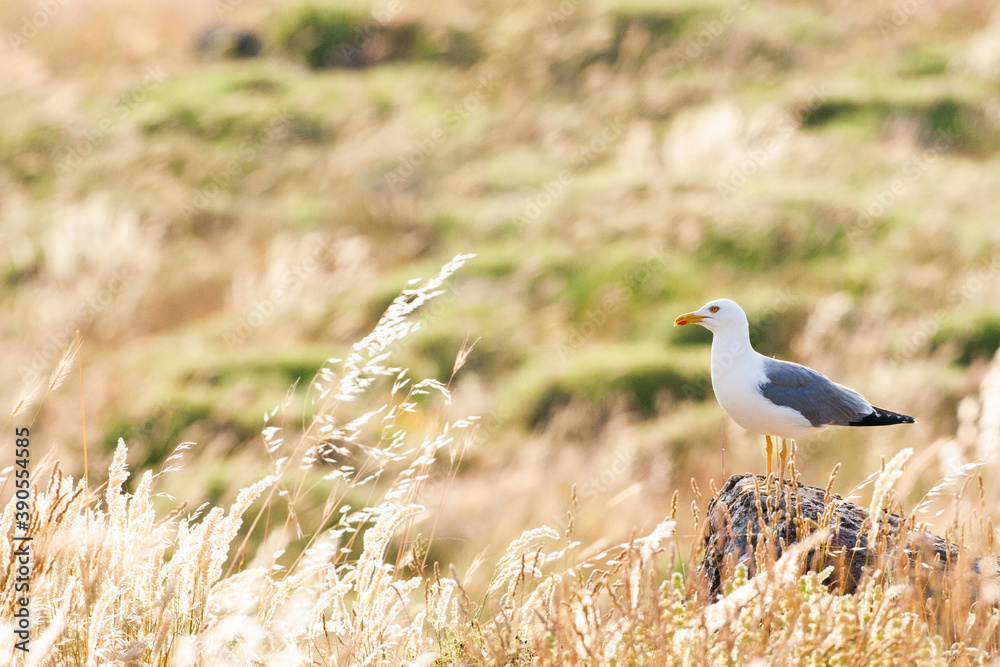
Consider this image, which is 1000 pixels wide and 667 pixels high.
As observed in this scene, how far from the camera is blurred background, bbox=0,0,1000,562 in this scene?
7.39 m

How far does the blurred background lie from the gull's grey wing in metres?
0.53

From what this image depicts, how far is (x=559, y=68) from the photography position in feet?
49.2

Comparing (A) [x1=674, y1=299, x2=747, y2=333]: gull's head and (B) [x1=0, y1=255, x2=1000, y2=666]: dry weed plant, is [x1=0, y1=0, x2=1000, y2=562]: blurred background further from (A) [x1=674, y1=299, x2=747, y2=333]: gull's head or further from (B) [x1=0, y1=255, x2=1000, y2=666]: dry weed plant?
(B) [x1=0, y1=255, x2=1000, y2=666]: dry weed plant

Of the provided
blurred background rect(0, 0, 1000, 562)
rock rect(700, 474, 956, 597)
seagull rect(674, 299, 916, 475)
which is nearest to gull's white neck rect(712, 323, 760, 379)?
seagull rect(674, 299, 916, 475)

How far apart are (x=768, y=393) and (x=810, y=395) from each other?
21cm

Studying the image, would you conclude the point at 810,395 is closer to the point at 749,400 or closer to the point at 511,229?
the point at 749,400

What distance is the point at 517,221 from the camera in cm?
1103

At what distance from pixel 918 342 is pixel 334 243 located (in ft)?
19.1

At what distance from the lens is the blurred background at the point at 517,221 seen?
7.39m

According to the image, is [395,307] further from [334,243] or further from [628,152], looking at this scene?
[628,152]

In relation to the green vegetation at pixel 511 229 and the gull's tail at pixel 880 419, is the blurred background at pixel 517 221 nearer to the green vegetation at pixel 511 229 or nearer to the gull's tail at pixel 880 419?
the green vegetation at pixel 511 229

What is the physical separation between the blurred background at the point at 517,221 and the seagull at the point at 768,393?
0.56 m

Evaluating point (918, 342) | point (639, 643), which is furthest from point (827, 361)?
point (639, 643)

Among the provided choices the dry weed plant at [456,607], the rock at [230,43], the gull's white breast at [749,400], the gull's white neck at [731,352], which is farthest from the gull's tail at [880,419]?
the rock at [230,43]
